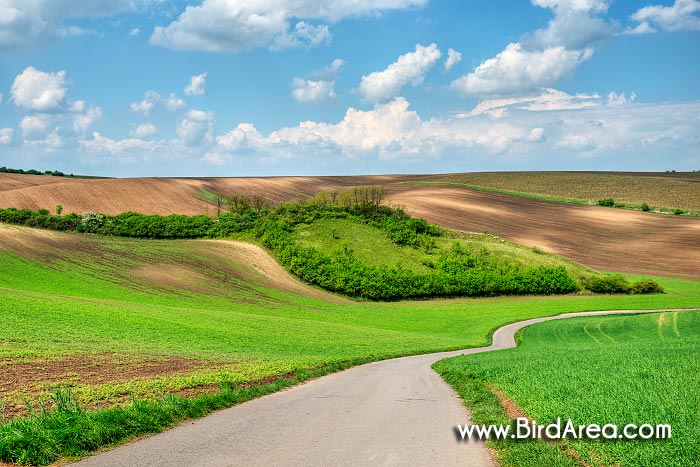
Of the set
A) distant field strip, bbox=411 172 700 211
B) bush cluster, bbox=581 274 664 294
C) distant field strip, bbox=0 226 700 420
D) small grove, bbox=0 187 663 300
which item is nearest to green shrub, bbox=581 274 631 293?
bush cluster, bbox=581 274 664 294

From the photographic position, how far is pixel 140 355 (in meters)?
24.5

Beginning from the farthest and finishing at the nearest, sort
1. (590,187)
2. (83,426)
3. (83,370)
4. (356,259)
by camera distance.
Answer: (590,187), (356,259), (83,370), (83,426)

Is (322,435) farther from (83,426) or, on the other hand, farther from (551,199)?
(551,199)

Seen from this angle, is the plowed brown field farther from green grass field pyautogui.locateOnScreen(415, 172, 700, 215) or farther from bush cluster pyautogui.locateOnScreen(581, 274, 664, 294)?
green grass field pyautogui.locateOnScreen(415, 172, 700, 215)

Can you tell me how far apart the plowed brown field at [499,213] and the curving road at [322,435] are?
8601 cm

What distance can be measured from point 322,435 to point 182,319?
32.5 metres

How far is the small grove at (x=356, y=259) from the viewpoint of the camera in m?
79.8

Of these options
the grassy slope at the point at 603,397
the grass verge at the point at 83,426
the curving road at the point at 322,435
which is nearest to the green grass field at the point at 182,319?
the grass verge at the point at 83,426

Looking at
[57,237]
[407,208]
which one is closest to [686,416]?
[57,237]

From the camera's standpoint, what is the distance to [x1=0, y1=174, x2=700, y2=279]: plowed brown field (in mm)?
94938

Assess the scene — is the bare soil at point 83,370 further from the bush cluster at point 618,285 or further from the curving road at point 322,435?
the bush cluster at point 618,285

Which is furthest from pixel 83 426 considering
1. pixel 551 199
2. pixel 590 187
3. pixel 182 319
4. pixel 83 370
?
pixel 590 187

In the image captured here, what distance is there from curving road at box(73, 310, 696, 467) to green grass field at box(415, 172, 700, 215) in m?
128

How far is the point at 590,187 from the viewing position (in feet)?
502
